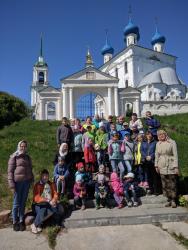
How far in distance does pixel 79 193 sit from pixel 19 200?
1.36 metres

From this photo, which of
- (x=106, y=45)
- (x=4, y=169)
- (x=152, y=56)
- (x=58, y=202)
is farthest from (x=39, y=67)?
(x=58, y=202)

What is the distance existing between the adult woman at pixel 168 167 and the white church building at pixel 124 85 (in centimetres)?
3092

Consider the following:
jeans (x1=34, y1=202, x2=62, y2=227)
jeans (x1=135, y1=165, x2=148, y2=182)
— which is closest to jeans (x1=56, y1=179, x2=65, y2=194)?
jeans (x1=34, y1=202, x2=62, y2=227)

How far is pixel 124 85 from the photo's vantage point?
5366 centimetres

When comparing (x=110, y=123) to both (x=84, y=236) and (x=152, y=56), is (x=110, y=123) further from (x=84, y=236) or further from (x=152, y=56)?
(x=152, y=56)

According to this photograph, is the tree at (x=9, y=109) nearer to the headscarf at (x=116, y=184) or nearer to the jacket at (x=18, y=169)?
the headscarf at (x=116, y=184)

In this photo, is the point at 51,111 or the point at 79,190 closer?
the point at 79,190

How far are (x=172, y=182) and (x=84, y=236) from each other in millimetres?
2439

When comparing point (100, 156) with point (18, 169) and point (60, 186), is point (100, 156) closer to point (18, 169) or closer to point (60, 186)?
point (60, 186)

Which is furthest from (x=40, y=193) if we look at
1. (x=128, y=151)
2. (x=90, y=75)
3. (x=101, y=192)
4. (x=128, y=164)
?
(x=90, y=75)

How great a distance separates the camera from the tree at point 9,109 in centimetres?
2633

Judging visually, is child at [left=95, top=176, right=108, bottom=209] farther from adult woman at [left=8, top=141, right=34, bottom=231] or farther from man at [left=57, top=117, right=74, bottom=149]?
man at [left=57, top=117, right=74, bottom=149]

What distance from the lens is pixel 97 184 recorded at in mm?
6969

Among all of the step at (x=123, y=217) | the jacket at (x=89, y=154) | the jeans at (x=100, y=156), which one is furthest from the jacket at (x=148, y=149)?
the step at (x=123, y=217)
